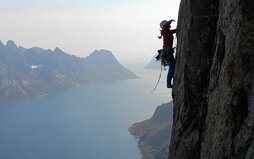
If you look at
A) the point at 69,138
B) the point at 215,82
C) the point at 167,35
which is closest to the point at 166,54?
the point at 167,35

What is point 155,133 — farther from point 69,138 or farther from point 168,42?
point 168,42

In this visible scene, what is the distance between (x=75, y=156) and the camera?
126500mm

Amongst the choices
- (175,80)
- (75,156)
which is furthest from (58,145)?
(175,80)

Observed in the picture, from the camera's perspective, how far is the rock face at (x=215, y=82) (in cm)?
589

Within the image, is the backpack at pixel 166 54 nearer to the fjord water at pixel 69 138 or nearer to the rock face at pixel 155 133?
the fjord water at pixel 69 138

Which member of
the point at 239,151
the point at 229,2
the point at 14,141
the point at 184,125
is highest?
the point at 229,2

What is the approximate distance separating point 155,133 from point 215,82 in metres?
169

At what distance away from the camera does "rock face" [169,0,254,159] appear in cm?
589

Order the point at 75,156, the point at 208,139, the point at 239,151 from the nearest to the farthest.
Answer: the point at 239,151 < the point at 208,139 < the point at 75,156

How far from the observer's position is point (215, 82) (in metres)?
7.40

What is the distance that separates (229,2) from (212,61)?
195 cm

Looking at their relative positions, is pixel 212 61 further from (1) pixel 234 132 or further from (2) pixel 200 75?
(1) pixel 234 132

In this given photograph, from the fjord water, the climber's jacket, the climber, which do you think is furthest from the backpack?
the fjord water

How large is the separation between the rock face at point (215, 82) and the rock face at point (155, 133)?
128m
